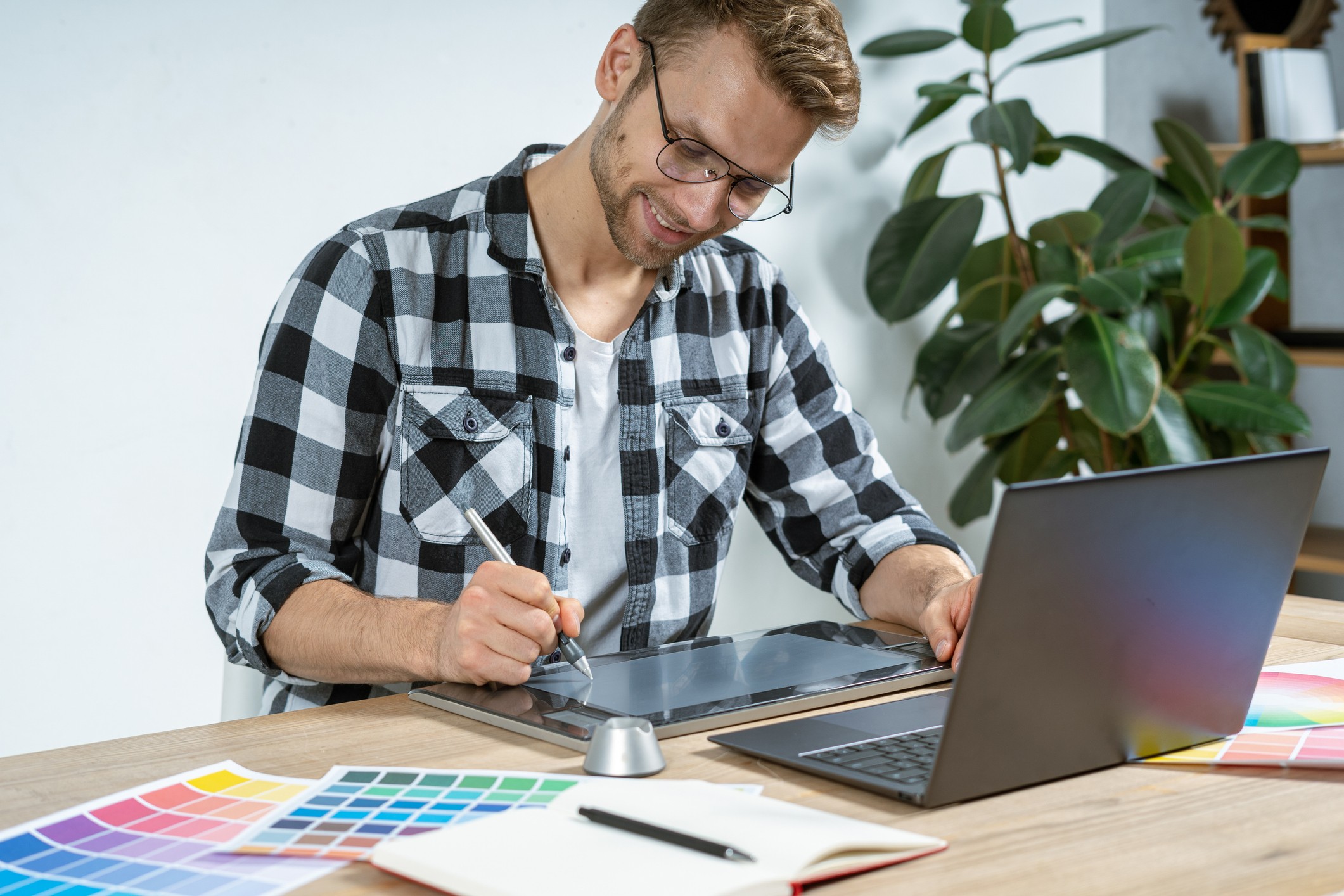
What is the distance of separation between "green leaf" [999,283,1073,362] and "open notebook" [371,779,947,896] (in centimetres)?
183

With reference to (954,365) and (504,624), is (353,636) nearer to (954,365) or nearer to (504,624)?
(504,624)

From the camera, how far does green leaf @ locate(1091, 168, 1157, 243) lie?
8.69ft

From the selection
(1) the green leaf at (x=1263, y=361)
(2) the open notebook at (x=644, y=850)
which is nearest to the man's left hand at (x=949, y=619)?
(2) the open notebook at (x=644, y=850)

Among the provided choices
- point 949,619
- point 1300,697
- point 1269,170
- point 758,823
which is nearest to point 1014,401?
point 1269,170

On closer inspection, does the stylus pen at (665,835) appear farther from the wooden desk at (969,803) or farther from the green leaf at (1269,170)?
the green leaf at (1269,170)

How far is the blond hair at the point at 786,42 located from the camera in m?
1.35

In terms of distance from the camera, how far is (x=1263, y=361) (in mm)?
2693

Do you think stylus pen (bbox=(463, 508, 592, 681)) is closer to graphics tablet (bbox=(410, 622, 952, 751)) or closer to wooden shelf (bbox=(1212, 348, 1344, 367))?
graphics tablet (bbox=(410, 622, 952, 751))

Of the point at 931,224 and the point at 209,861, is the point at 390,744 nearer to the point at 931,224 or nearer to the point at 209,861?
the point at 209,861

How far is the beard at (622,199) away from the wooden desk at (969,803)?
0.63 metres

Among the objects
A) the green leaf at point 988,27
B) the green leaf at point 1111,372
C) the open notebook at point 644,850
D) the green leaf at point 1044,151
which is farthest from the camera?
the green leaf at point 1044,151

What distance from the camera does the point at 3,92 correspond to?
1813mm

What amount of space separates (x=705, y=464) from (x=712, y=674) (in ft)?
1.67

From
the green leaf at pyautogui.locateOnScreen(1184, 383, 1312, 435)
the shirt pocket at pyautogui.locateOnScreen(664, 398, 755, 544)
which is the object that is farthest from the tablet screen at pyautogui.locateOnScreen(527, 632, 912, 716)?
the green leaf at pyautogui.locateOnScreen(1184, 383, 1312, 435)
